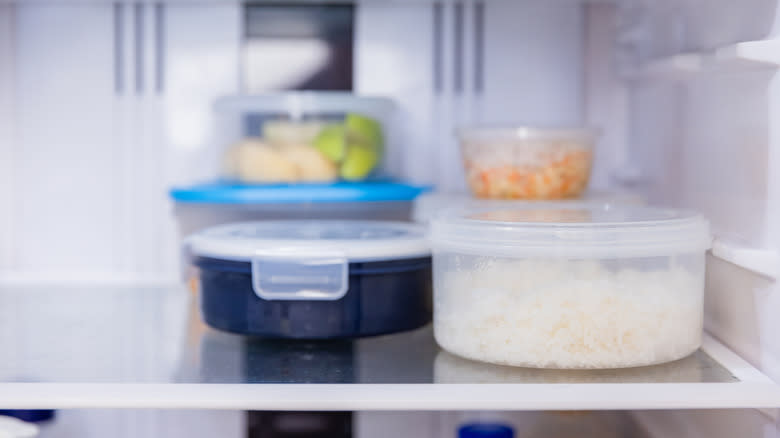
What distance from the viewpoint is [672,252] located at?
29.5 inches

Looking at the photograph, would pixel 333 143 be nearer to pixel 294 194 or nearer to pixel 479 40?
pixel 294 194

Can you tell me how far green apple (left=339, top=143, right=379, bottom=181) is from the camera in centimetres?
114

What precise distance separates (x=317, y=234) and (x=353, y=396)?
299 mm

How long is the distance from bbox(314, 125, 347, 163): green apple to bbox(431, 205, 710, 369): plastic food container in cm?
40

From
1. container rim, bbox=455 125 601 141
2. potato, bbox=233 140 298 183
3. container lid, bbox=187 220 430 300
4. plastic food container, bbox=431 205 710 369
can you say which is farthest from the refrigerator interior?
plastic food container, bbox=431 205 710 369

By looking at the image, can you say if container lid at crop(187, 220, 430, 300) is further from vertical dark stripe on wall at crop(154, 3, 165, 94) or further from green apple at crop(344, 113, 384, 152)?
vertical dark stripe on wall at crop(154, 3, 165, 94)

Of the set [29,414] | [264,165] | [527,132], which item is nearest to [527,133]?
[527,132]

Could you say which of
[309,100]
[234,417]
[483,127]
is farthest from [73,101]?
[483,127]

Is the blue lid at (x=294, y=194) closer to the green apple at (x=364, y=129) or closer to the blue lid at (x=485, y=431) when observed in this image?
the green apple at (x=364, y=129)

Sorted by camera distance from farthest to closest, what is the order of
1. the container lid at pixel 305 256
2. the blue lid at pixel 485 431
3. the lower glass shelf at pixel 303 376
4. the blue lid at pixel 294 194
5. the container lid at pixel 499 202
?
the blue lid at pixel 485 431 < the blue lid at pixel 294 194 < the container lid at pixel 499 202 < the container lid at pixel 305 256 < the lower glass shelf at pixel 303 376

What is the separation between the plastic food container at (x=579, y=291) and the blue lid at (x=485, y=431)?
496 millimetres

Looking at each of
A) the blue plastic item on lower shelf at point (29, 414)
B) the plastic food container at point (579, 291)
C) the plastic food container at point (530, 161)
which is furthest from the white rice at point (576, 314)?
the blue plastic item on lower shelf at point (29, 414)

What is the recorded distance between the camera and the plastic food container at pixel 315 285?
830mm

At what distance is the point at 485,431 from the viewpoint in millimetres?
1231
